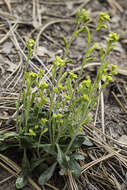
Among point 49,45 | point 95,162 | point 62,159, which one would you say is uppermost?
point 49,45

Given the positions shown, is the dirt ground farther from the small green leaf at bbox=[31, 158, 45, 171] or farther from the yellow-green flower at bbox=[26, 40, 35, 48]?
the yellow-green flower at bbox=[26, 40, 35, 48]

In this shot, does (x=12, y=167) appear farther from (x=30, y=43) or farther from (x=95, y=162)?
(x=30, y=43)

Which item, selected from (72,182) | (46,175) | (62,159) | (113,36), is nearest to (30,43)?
(113,36)

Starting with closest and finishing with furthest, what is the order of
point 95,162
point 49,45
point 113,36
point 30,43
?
point 113,36, point 30,43, point 95,162, point 49,45

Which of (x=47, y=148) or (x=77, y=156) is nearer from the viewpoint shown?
(x=47, y=148)

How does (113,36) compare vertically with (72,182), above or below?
above

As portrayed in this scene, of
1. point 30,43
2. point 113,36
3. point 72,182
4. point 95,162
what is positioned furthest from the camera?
point 95,162

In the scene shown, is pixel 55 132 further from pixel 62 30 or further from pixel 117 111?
pixel 62 30

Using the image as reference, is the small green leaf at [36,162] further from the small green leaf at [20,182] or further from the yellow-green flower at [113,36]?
the yellow-green flower at [113,36]
